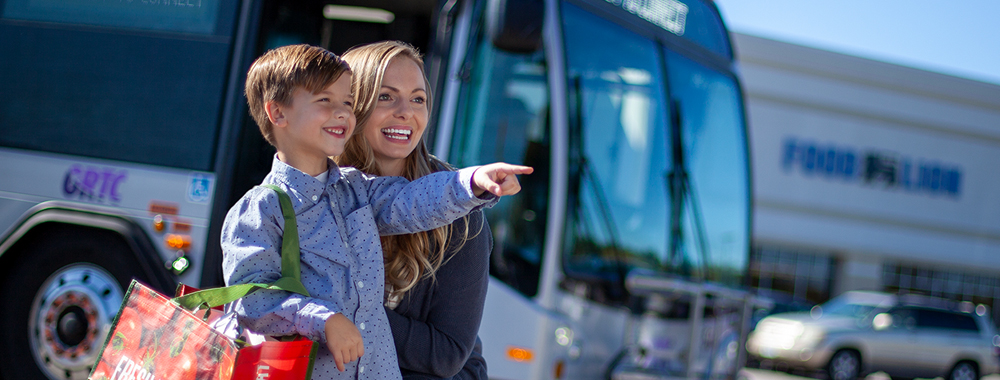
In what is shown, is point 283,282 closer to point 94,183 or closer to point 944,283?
point 94,183

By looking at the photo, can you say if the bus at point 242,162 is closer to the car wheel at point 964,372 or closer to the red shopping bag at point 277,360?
the red shopping bag at point 277,360

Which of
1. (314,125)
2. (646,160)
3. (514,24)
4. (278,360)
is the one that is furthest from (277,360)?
(646,160)

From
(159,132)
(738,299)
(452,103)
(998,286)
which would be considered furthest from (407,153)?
(998,286)

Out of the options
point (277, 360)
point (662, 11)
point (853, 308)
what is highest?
point (662, 11)

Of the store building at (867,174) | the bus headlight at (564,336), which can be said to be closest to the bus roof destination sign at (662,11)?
the bus headlight at (564,336)

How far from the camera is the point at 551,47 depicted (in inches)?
165

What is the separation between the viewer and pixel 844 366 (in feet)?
42.6

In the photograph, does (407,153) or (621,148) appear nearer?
(407,153)

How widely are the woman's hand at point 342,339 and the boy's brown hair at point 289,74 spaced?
518 mm

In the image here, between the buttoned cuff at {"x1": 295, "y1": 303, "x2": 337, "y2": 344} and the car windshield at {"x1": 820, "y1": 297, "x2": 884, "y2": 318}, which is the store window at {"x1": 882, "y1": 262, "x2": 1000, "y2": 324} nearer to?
the car windshield at {"x1": 820, "y1": 297, "x2": 884, "y2": 318}

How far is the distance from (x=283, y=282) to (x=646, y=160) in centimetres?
338

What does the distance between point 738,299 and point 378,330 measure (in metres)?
3.91

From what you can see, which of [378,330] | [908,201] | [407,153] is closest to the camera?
[378,330]

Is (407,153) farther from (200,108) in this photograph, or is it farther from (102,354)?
(200,108)
